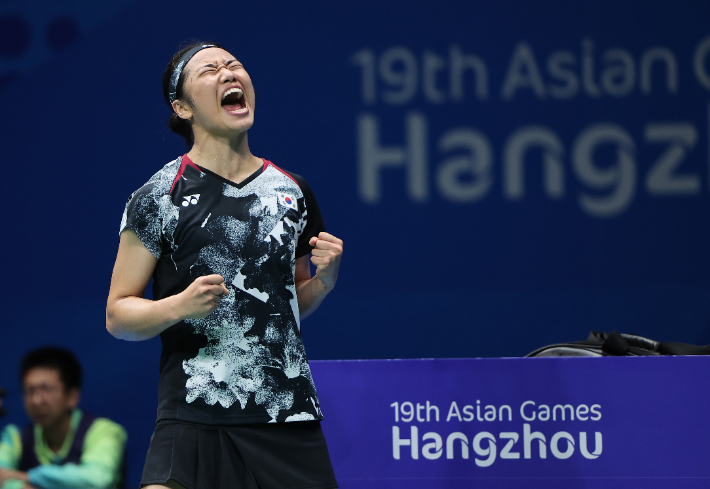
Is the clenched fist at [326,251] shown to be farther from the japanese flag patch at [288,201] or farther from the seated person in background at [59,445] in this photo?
the seated person in background at [59,445]

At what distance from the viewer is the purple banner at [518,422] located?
2.96 metres

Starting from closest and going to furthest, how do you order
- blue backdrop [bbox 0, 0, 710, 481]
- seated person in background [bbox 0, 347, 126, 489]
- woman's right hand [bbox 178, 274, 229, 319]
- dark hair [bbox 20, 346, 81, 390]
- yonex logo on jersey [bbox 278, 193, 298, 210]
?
woman's right hand [bbox 178, 274, 229, 319] < yonex logo on jersey [bbox 278, 193, 298, 210] < seated person in background [bbox 0, 347, 126, 489] < dark hair [bbox 20, 346, 81, 390] < blue backdrop [bbox 0, 0, 710, 481]

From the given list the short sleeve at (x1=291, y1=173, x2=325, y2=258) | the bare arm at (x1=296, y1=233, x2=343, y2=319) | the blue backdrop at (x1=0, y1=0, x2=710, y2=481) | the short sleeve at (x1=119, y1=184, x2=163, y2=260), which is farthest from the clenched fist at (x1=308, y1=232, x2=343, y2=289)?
the blue backdrop at (x1=0, y1=0, x2=710, y2=481)

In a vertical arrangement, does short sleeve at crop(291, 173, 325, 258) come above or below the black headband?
below

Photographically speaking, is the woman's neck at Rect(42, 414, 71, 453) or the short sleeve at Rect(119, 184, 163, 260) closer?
the short sleeve at Rect(119, 184, 163, 260)

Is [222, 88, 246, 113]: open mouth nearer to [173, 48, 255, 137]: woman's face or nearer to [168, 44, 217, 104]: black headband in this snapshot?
[173, 48, 255, 137]: woman's face

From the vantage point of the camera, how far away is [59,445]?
143 inches

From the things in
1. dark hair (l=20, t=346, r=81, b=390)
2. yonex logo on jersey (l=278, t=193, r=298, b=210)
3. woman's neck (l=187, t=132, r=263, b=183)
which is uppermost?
woman's neck (l=187, t=132, r=263, b=183)

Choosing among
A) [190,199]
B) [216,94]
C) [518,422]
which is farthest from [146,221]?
[518,422]

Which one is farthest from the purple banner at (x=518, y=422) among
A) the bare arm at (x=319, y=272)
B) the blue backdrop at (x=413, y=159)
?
the blue backdrop at (x=413, y=159)

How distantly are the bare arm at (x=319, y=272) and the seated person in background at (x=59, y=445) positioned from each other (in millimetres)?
1931

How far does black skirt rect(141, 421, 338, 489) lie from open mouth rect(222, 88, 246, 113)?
750 mm

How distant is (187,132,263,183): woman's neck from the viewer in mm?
1962

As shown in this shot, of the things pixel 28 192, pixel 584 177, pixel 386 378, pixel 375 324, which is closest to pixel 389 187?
pixel 375 324
